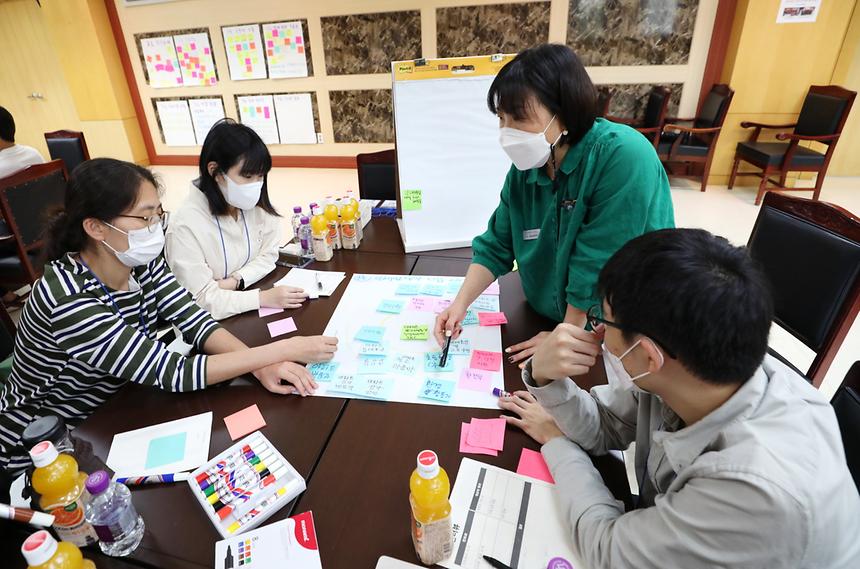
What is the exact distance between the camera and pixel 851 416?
0.89 m

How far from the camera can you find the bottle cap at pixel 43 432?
2.71 feet

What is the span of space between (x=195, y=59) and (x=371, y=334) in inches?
234

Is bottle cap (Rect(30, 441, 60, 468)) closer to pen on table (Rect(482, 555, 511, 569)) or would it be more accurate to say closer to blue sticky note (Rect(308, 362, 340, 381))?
blue sticky note (Rect(308, 362, 340, 381))

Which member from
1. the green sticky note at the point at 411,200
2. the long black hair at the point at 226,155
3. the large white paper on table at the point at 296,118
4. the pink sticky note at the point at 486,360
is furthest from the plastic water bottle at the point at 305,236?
the large white paper on table at the point at 296,118

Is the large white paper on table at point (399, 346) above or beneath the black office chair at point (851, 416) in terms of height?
beneath

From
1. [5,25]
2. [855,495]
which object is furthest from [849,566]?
[5,25]

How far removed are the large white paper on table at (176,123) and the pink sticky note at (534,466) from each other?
665 centimetres

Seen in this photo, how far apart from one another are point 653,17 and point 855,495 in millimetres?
5093

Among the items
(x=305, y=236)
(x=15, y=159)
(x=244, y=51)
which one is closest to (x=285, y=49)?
(x=244, y=51)

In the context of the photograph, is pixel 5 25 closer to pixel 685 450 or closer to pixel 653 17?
pixel 653 17

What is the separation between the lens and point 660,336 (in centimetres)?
66

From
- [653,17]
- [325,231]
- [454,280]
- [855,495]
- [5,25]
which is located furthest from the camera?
[5,25]

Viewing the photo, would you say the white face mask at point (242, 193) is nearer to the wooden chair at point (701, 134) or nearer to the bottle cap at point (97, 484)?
the bottle cap at point (97, 484)

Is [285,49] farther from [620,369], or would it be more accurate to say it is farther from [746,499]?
[746,499]
